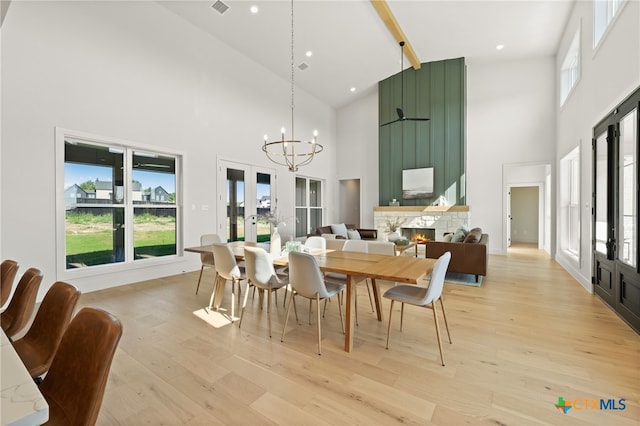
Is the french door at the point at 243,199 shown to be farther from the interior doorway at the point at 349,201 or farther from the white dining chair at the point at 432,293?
the white dining chair at the point at 432,293

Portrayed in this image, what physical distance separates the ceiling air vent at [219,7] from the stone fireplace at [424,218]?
5828mm

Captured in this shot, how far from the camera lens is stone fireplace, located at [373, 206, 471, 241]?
740cm

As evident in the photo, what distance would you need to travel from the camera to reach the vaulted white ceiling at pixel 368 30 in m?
5.13

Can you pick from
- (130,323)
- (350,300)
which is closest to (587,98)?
(350,300)

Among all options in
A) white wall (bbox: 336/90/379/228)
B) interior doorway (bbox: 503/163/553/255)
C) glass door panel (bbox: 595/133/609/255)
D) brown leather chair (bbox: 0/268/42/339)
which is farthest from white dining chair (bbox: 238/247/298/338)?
interior doorway (bbox: 503/163/553/255)

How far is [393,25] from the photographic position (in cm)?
579

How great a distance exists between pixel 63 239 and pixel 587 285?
23.8ft

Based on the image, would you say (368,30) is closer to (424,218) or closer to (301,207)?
(301,207)

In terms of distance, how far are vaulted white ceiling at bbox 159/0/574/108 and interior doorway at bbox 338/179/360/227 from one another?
3767mm

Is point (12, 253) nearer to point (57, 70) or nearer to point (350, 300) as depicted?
point (57, 70)

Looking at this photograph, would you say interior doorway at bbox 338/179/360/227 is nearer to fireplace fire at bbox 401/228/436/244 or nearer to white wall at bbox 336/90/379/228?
white wall at bbox 336/90/379/228

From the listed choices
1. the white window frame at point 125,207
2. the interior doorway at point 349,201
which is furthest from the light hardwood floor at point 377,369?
the interior doorway at point 349,201

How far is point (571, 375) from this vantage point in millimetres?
2041

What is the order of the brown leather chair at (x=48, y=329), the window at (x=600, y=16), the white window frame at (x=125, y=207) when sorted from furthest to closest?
the white window frame at (x=125, y=207)
the window at (x=600, y=16)
the brown leather chair at (x=48, y=329)
